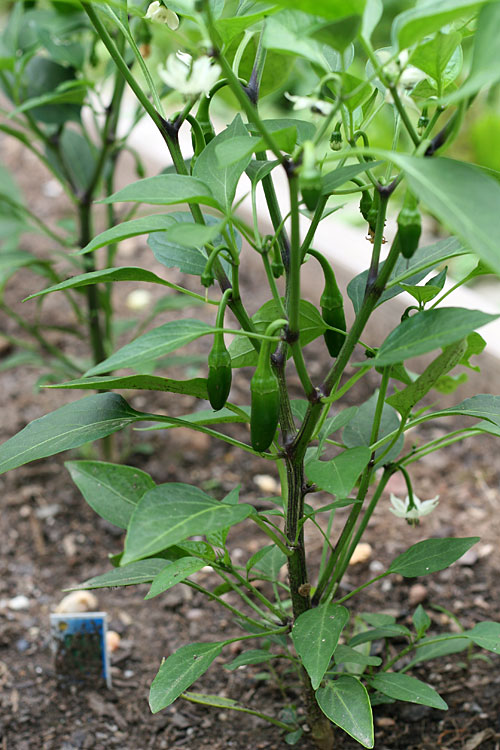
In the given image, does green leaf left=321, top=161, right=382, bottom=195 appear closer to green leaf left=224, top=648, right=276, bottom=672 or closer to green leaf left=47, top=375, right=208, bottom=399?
green leaf left=47, top=375, right=208, bottom=399

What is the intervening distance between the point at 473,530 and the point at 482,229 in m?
1.00

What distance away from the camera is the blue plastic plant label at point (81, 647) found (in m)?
1.03

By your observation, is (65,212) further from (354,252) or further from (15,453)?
(15,453)

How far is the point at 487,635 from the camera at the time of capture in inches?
33.4

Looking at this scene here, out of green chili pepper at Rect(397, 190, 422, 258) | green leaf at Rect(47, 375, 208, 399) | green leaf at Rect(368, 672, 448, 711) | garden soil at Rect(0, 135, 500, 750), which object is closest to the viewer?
green chili pepper at Rect(397, 190, 422, 258)

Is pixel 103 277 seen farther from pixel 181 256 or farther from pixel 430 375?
pixel 430 375

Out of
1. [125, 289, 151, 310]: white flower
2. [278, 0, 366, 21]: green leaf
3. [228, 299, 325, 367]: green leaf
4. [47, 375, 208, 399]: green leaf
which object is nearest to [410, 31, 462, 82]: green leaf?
[278, 0, 366, 21]: green leaf

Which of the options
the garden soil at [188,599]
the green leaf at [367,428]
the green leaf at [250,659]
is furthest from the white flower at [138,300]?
the green leaf at [250,659]

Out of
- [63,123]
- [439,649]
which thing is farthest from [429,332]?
[63,123]

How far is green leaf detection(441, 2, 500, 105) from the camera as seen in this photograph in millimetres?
475

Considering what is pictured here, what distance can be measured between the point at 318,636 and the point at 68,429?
0.97ft

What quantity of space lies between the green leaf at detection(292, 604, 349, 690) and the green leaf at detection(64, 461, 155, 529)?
20 cm

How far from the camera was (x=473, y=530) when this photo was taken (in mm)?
1350

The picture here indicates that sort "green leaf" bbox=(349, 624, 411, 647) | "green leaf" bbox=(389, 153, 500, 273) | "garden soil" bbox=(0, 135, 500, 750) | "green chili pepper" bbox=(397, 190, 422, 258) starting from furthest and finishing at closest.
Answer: "garden soil" bbox=(0, 135, 500, 750) → "green leaf" bbox=(349, 624, 411, 647) → "green chili pepper" bbox=(397, 190, 422, 258) → "green leaf" bbox=(389, 153, 500, 273)
